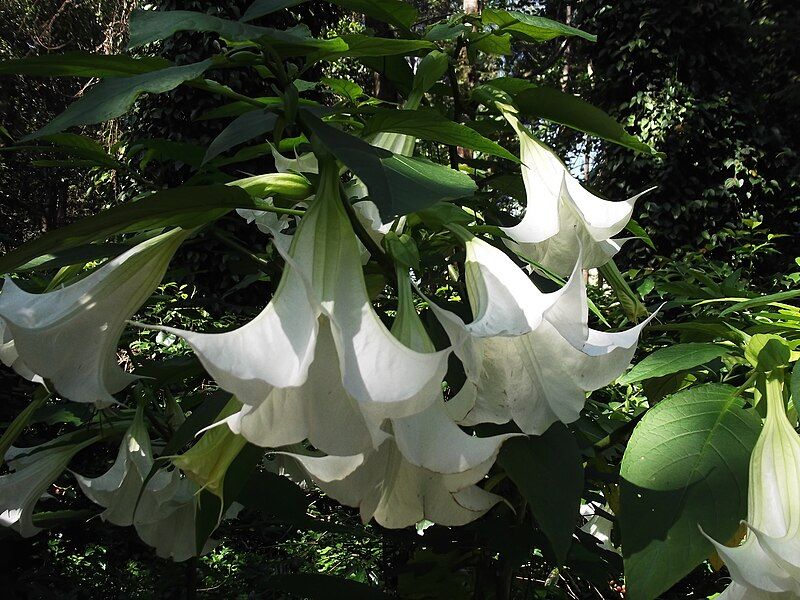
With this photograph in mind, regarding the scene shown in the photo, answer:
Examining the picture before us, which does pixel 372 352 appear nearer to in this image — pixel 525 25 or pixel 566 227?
pixel 566 227

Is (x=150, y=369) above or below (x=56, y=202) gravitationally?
above

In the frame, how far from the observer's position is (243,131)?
0.57 m

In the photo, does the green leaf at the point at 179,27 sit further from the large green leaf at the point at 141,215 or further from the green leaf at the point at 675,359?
the green leaf at the point at 675,359

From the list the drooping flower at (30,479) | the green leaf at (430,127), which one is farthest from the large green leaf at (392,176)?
the drooping flower at (30,479)

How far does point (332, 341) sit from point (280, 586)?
54 cm

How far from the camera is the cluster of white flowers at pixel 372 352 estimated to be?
39 centimetres

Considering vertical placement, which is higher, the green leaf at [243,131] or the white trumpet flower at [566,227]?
the green leaf at [243,131]

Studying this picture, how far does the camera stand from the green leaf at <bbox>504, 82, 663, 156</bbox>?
0.70 meters

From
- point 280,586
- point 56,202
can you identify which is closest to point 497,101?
point 280,586

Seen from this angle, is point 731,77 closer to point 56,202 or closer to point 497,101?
point 497,101

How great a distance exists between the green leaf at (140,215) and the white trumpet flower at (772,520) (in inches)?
16.2

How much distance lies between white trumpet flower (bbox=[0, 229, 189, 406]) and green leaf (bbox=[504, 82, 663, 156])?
40 centimetres

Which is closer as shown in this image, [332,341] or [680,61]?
[332,341]

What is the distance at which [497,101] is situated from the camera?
0.76 metres
